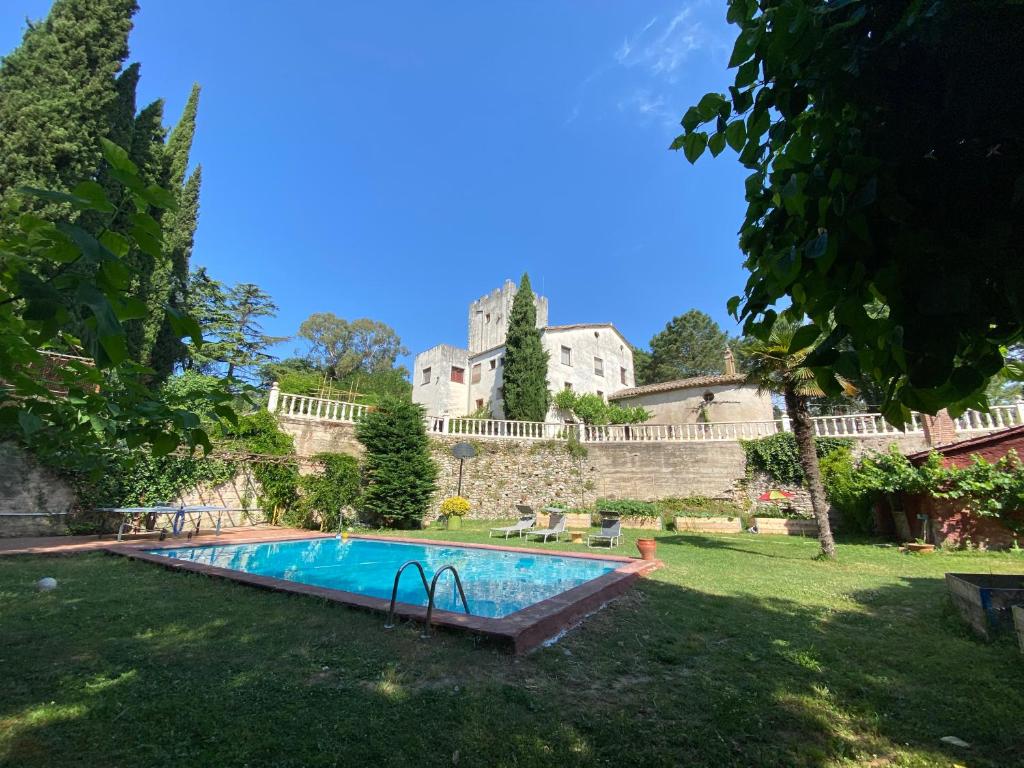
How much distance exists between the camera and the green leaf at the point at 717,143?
2.02 m

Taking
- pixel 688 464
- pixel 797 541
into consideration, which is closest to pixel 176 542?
pixel 797 541

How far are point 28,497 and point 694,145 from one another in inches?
631

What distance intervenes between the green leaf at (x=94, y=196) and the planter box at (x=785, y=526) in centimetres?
1828

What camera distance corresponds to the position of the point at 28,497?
11.0 m

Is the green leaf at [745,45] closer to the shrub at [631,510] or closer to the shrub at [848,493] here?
the shrub at [848,493]

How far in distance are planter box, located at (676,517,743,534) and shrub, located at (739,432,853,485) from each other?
3173 mm

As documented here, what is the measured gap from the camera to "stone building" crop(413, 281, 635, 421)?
32469mm

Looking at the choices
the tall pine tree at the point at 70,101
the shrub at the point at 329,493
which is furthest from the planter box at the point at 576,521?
the tall pine tree at the point at 70,101

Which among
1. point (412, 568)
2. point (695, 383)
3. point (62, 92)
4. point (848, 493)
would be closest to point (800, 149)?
point (412, 568)

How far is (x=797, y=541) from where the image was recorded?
534 inches

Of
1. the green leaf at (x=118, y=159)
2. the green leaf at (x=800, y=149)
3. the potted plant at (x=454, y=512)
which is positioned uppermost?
the green leaf at (x=800, y=149)

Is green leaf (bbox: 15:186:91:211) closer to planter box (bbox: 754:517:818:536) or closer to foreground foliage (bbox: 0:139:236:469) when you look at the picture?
foreground foliage (bbox: 0:139:236:469)

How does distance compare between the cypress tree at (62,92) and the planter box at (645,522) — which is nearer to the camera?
the cypress tree at (62,92)

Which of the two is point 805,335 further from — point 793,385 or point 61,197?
point 793,385
